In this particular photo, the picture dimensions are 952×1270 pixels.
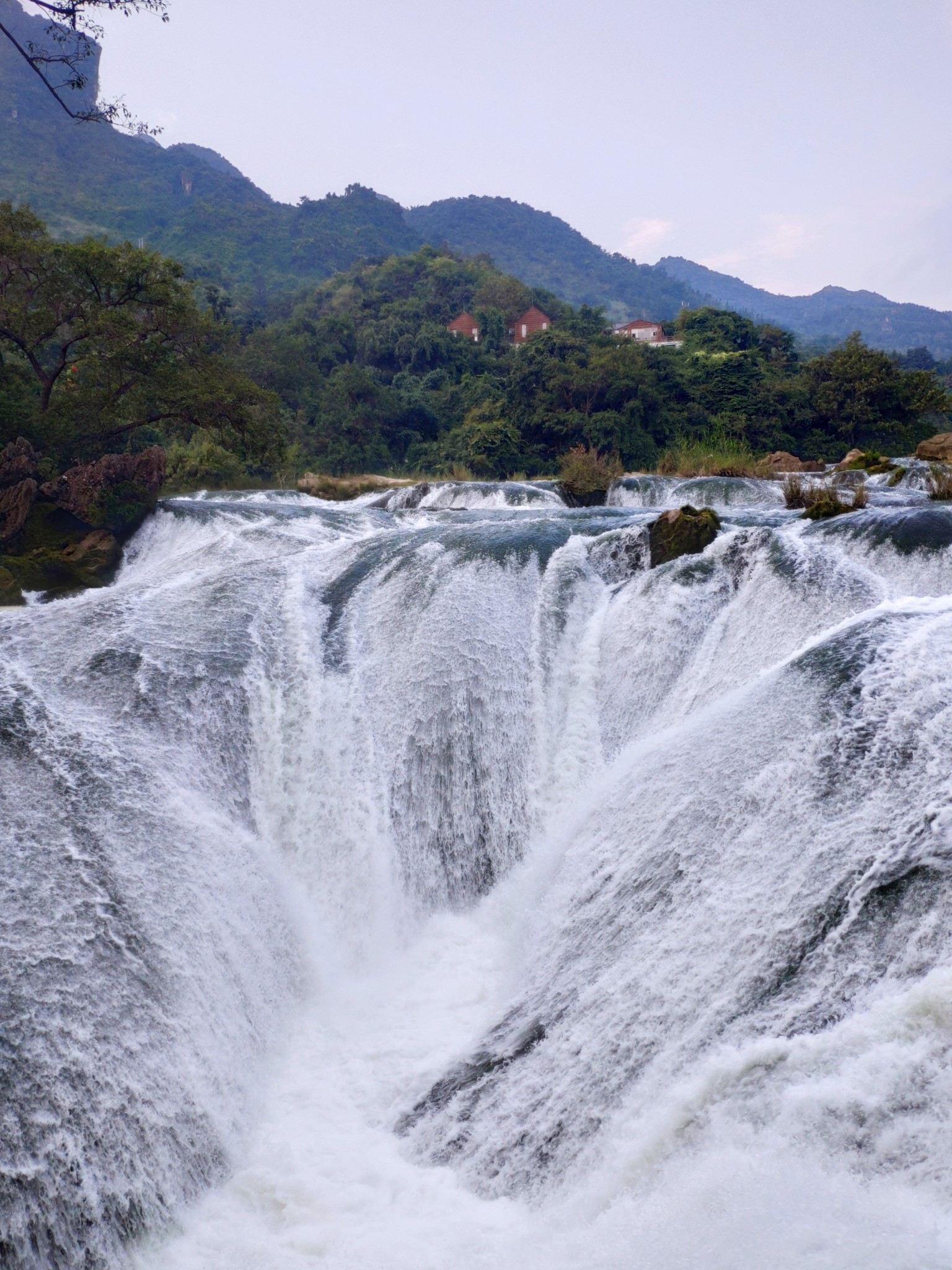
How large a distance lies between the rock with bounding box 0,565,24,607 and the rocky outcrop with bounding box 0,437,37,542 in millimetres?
1568

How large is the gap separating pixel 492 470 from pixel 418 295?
109 ft

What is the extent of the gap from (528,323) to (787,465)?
133ft

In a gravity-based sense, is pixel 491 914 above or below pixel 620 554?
below

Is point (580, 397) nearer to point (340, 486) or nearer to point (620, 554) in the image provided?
point (340, 486)

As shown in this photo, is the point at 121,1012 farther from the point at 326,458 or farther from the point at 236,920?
the point at 326,458

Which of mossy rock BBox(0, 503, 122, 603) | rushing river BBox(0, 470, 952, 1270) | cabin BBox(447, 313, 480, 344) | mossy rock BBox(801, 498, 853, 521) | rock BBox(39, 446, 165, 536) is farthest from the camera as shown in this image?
cabin BBox(447, 313, 480, 344)

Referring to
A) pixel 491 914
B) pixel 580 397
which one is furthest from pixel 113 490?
pixel 580 397

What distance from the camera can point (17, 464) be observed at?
46.1 ft

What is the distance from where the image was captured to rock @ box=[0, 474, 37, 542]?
12.9 m

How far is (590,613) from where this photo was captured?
816cm

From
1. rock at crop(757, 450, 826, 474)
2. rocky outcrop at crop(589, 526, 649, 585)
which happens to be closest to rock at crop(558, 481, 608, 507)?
rock at crop(757, 450, 826, 474)

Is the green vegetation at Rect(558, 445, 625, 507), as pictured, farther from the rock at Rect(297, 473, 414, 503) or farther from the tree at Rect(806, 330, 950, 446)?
the tree at Rect(806, 330, 950, 446)

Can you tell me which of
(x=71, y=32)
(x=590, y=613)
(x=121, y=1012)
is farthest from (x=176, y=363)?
(x=121, y=1012)

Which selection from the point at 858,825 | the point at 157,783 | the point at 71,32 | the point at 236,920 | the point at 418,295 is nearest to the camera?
the point at 858,825
